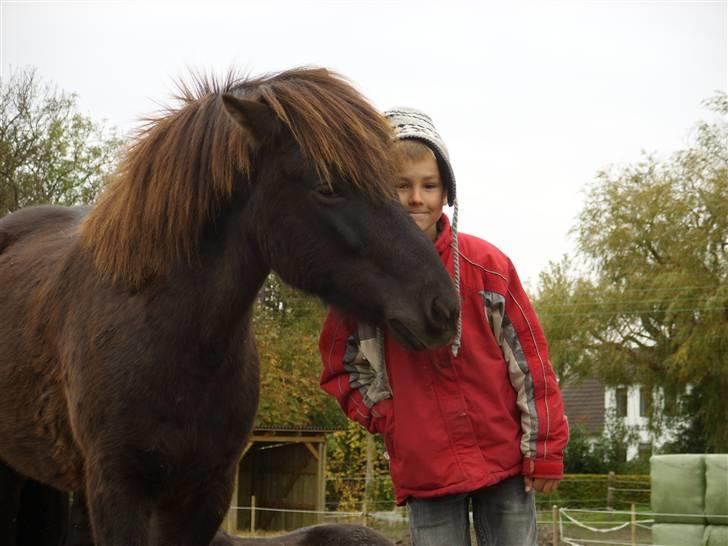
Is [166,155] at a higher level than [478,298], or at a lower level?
higher

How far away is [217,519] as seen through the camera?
3.77m

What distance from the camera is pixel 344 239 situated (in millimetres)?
3219

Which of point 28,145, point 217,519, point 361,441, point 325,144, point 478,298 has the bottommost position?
point 361,441

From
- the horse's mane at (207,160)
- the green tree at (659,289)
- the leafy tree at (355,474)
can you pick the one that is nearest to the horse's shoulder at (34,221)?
the horse's mane at (207,160)

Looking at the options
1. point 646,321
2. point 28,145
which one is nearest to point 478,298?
point 28,145

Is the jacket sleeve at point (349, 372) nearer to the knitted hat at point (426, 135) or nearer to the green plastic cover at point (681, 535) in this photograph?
the knitted hat at point (426, 135)

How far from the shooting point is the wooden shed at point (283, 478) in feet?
85.0

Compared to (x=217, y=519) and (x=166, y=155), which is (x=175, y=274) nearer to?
(x=166, y=155)

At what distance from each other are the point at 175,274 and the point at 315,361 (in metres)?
25.4

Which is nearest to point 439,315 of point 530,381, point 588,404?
point 530,381

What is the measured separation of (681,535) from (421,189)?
1280 cm

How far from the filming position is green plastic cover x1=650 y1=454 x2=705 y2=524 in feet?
47.6

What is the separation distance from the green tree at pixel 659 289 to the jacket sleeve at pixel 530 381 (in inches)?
994

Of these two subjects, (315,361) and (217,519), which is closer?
(217,519)
